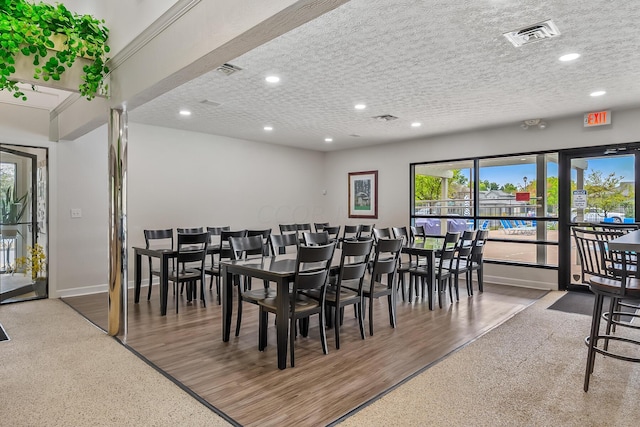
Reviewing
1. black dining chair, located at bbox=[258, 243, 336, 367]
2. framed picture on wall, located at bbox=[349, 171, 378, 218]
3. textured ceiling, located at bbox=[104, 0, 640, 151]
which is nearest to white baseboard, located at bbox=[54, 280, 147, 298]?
textured ceiling, located at bbox=[104, 0, 640, 151]

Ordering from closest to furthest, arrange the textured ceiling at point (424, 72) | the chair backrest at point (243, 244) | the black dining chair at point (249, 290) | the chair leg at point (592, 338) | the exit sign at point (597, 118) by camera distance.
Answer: the chair leg at point (592, 338) → the textured ceiling at point (424, 72) → the black dining chair at point (249, 290) → the chair backrest at point (243, 244) → the exit sign at point (597, 118)

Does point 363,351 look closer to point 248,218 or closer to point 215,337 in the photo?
point 215,337

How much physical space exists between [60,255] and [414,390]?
Answer: 507 cm

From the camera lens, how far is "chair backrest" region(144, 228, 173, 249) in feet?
17.7

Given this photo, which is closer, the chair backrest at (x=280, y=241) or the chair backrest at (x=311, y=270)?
the chair backrest at (x=311, y=270)

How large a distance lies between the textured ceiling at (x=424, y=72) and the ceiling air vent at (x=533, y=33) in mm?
49

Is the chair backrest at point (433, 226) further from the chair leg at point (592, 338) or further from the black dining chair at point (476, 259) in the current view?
the chair leg at point (592, 338)

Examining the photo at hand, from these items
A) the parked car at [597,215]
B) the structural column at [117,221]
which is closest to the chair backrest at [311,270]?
the structural column at [117,221]

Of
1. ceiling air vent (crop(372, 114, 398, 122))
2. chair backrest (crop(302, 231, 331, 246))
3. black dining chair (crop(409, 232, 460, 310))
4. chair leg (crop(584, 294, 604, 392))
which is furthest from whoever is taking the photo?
ceiling air vent (crop(372, 114, 398, 122))

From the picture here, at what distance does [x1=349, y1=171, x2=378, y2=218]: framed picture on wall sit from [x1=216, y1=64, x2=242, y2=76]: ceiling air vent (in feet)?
15.9

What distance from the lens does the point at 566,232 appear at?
583cm

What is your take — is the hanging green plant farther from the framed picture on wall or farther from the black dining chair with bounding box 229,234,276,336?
the framed picture on wall

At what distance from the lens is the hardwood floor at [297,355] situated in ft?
7.92

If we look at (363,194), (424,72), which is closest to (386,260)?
(424,72)
